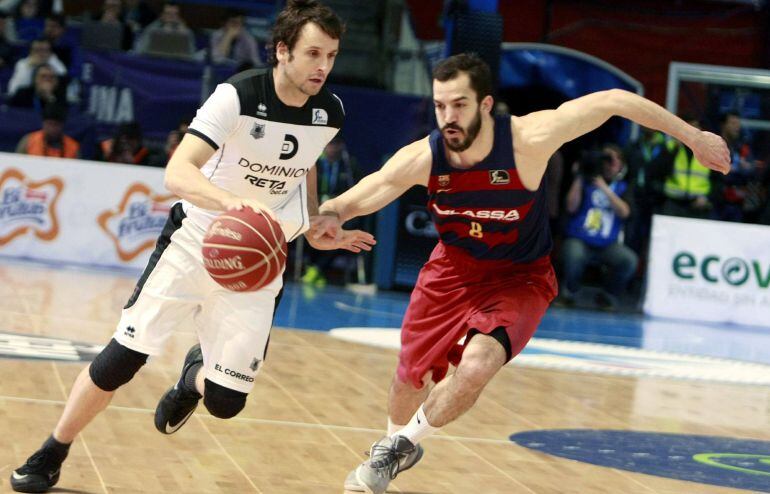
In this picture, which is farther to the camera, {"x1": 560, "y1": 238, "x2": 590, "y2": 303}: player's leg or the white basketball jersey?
{"x1": 560, "y1": 238, "x2": 590, "y2": 303}: player's leg

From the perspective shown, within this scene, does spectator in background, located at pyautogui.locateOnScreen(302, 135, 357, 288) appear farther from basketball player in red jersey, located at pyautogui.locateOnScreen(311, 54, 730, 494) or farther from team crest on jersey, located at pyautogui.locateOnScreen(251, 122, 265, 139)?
team crest on jersey, located at pyautogui.locateOnScreen(251, 122, 265, 139)

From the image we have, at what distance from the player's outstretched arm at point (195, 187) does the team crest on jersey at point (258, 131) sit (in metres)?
0.33

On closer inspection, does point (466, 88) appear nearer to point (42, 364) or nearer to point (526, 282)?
point (526, 282)

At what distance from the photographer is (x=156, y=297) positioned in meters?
4.85

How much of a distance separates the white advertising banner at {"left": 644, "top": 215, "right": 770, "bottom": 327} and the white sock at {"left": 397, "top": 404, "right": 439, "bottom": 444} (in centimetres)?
957

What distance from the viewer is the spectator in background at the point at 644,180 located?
50.4 ft

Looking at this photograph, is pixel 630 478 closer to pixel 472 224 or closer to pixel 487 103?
pixel 472 224

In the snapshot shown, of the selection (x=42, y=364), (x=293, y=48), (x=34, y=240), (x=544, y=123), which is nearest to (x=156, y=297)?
(x=293, y=48)

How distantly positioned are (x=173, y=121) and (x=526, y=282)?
10.1 m

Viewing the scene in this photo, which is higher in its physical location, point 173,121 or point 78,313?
point 173,121

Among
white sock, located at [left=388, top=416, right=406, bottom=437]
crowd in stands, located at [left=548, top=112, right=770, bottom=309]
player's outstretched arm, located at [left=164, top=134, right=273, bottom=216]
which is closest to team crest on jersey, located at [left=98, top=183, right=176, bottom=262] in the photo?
crowd in stands, located at [left=548, top=112, right=770, bottom=309]

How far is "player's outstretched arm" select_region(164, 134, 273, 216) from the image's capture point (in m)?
4.41

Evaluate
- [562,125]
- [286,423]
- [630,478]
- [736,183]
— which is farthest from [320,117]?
[736,183]

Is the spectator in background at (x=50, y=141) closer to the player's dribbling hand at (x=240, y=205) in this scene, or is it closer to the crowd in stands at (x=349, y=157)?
the crowd in stands at (x=349, y=157)
